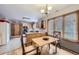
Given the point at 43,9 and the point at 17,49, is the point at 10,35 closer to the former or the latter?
the point at 17,49

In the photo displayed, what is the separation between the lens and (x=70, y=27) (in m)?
1.84

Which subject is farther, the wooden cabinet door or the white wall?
the wooden cabinet door

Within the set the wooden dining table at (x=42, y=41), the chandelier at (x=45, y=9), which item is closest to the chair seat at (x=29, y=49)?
the wooden dining table at (x=42, y=41)

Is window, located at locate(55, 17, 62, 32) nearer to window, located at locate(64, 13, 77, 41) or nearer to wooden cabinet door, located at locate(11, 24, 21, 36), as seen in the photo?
window, located at locate(64, 13, 77, 41)

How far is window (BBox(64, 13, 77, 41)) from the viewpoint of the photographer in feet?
5.90

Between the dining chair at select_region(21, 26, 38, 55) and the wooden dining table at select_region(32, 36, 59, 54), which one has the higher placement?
the wooden dining table at select_region(32, 36, 59, 54)

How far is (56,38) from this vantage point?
1.94 meters

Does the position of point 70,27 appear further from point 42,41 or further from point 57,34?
point 42,41

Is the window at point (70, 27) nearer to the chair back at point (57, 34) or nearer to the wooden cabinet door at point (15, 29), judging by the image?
the chair back at point (57, 34)


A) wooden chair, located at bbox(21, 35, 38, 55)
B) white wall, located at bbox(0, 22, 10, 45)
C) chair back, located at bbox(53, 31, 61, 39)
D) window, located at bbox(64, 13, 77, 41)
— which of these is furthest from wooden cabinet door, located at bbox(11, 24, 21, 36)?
window, located at bbox(64, 13, 77, 41)

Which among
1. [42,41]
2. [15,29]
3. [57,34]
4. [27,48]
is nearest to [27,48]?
[27,48]

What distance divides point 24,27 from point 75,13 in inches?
43.4
